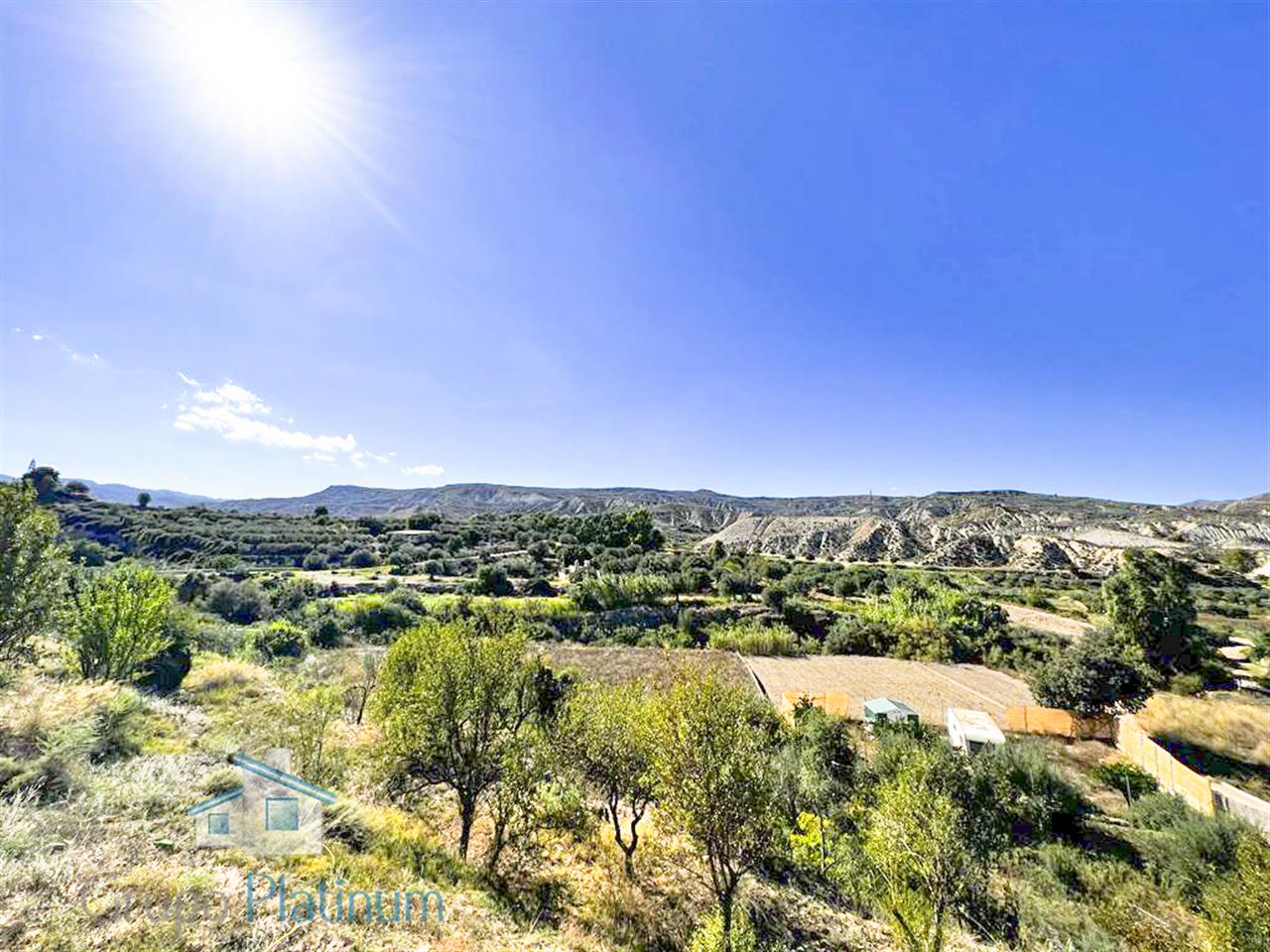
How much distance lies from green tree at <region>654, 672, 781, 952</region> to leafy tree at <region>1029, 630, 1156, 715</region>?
20864 mm

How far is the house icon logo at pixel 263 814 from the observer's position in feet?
27.8

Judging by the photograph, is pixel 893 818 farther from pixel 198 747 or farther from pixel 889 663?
pixel 889 663

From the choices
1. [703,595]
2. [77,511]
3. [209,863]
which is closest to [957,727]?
[209,863]

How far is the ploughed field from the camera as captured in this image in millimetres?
24844

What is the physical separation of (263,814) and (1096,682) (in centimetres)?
3030

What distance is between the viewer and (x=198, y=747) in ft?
40.5

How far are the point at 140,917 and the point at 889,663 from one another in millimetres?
36732

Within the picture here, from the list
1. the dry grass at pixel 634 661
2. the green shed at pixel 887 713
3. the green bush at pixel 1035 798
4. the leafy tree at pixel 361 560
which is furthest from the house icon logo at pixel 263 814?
the leafy tree at pixel 361 560

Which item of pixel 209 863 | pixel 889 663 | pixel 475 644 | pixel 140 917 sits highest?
pixel 475 644

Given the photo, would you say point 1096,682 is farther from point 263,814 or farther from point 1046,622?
point 263,814

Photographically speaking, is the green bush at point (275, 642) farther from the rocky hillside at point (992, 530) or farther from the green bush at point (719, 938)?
the rocky hillside at point (992, 530)

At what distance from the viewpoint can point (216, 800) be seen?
8938 mm

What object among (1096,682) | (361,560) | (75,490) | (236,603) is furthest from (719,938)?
(75,490)

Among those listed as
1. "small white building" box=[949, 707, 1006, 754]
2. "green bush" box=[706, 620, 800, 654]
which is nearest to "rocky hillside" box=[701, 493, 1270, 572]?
"green bush" box=[706, 620, 800, 654]
